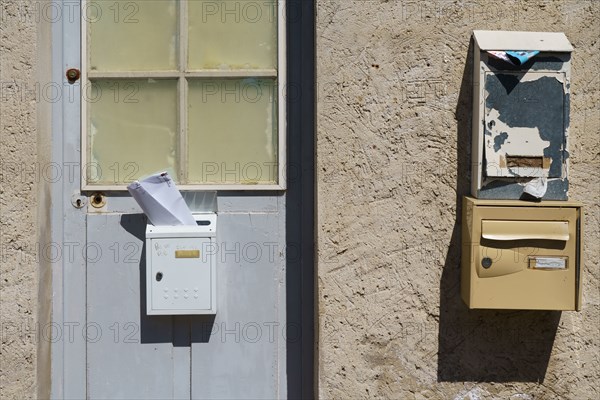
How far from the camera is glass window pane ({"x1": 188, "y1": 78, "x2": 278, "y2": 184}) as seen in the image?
3164mm

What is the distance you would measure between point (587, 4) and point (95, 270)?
7.92 ft

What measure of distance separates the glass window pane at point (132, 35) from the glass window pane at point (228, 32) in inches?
3.9

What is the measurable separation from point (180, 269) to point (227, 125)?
0.69 m

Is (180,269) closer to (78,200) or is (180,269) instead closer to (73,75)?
(78,200)

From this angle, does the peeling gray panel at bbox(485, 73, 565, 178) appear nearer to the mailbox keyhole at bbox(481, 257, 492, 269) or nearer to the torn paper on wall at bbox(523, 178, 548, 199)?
the torn paper on wall at bbox(523, 178, 548, 199)

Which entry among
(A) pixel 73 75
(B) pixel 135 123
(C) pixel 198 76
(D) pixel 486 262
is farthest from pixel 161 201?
(D) pixel 486 262

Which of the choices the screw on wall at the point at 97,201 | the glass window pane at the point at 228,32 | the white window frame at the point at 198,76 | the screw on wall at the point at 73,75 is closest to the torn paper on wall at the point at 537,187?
the white window frame at the point at 198,76

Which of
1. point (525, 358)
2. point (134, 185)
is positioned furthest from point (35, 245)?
point (525, 358)

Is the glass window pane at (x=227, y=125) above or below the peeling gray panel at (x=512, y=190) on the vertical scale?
above

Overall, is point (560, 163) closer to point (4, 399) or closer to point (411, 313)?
point (411, 313)

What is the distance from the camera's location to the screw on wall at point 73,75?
10.4 feet

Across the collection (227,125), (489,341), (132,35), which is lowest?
(489,341)

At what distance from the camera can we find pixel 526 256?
8.91 ft

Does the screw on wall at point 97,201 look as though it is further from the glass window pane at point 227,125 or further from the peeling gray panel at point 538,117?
the peeling gray panel at point 538,117
